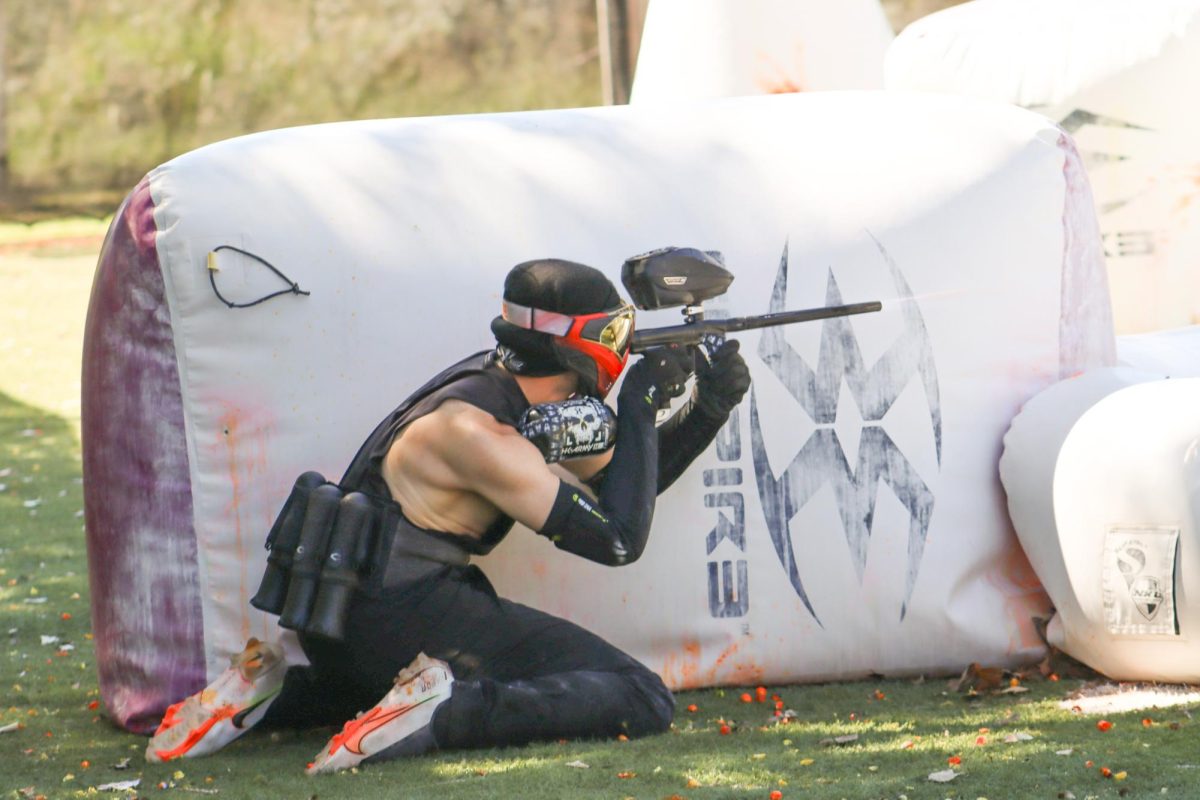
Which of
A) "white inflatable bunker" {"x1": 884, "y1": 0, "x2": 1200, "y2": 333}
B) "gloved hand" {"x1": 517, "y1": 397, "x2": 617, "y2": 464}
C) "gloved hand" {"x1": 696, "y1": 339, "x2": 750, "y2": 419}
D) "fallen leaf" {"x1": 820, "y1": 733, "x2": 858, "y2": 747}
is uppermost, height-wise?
"white inflatable bunker" {"x1": 884, "y1": 0, "x2": 1200, "y2": 333}

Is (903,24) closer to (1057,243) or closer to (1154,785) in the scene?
(1057,243)

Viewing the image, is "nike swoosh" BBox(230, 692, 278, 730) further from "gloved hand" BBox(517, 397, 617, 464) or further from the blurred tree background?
the blurred tree background

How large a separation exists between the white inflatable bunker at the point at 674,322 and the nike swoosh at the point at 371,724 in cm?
57

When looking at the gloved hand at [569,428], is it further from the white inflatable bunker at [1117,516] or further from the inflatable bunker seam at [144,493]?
the white inflatable bunker at [1117,516]

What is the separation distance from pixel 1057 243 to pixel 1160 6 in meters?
1.67

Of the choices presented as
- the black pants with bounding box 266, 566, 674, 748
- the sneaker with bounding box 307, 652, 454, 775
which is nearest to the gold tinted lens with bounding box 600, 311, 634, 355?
the black pants with bounding box 266, 566, 674, 748

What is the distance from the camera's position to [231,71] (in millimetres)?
14523

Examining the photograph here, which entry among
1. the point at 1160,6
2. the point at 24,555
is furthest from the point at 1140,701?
the point at 24,555

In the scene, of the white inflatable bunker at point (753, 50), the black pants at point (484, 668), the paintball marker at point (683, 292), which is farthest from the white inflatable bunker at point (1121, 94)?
the black pants at point (484, 668)

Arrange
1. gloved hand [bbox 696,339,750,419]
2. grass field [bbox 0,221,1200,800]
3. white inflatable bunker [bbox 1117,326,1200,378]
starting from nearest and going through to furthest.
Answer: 1. grass field [bbox 0,221,1200,800]
2. gloved hand [bbox 696,339,750,419]
3. white inflatable bunker [bbox 1117,326,1200,378]

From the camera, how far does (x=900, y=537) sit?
4062 mm

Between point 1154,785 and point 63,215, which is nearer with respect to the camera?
point 1154,785

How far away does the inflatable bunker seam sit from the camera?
3.83 m

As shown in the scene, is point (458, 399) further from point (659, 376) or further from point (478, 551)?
point (659, 376)
